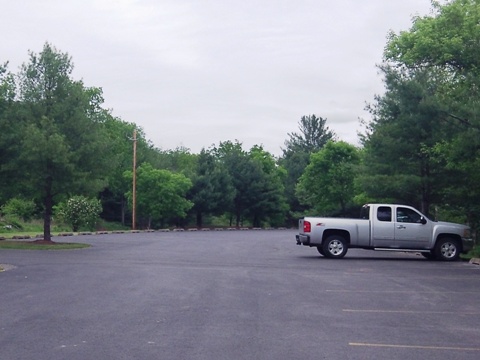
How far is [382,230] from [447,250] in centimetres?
247

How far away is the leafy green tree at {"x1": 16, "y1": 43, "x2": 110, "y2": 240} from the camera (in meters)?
31.7

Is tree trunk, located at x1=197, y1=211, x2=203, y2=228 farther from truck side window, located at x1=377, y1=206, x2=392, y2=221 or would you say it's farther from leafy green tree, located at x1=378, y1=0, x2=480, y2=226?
truck side window, located at x1=377, y1=206, x2=392, y2=221

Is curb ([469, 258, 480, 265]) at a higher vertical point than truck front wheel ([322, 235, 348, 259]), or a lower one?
lower

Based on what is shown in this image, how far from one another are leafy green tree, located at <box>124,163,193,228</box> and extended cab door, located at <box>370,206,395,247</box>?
41572 millimetres

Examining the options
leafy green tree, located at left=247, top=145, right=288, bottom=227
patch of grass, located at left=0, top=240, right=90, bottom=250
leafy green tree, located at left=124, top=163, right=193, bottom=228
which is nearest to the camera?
patch of grass, located at left=0, top=240, right=90, bottom=250

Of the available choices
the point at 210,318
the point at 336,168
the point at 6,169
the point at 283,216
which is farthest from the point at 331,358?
the point at 283,216

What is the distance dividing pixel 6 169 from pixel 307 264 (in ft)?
47.9

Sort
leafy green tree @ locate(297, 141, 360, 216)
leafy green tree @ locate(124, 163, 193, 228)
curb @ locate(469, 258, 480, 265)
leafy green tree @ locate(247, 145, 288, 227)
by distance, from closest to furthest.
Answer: curb @ locate(469, 258, 480, 265), leafy green tree @ locate(124, 163, 193, 228), leafy green tree @ locate(297, 141, 360, 216), leafy green tree @ locate(247, 145, 288, 227)

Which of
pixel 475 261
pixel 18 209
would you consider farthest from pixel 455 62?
pixel 18 209

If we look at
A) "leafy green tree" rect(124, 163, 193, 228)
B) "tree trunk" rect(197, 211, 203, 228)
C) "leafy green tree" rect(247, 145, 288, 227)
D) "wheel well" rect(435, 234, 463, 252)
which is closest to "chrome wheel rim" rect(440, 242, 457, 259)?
"wheel well" rect(435, 234, 463, 252)

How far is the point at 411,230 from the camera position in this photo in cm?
2605

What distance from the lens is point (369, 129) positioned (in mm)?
Answer: 37062

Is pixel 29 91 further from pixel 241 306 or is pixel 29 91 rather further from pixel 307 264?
pixel 241 306

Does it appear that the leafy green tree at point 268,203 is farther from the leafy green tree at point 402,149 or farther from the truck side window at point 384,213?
the truck side window at point 384,213
